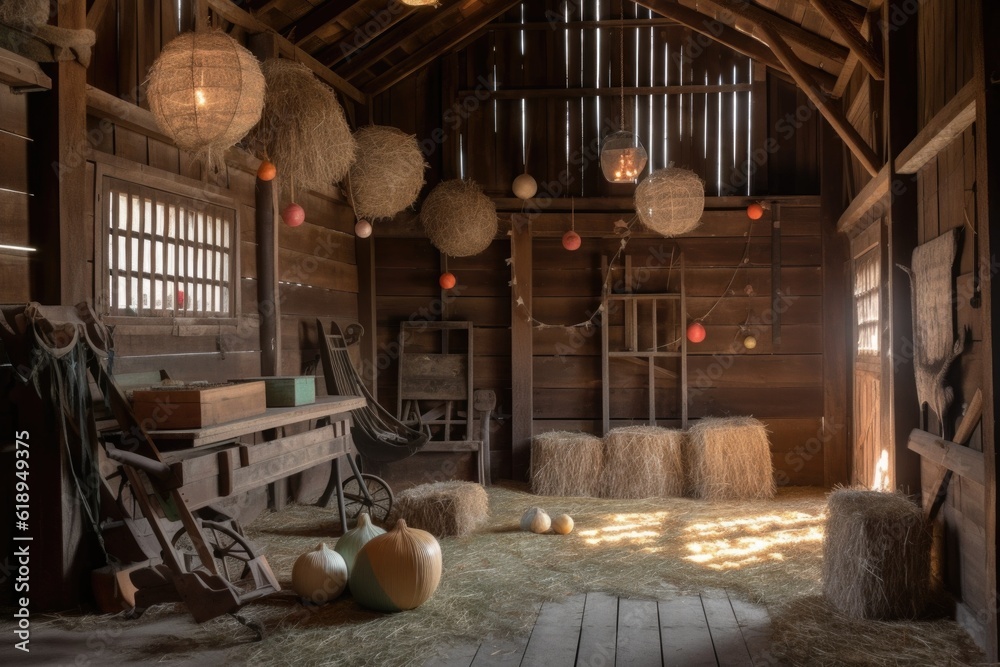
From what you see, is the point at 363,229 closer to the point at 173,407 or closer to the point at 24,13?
the point at 173,407

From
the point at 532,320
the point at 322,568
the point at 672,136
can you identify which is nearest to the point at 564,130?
the point at 672,136

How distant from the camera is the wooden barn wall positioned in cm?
379

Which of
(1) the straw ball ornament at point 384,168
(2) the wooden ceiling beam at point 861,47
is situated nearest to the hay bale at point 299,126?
(1) the straw ball ornament at point 384,168

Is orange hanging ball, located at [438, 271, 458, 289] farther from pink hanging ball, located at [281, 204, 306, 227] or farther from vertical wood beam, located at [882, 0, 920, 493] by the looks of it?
vertical wood beam, located at [882, 0, 920, 493]

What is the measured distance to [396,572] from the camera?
3.98 meters

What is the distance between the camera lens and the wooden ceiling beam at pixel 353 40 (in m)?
7.00

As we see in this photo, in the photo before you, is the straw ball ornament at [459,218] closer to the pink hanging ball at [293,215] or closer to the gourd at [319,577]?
the pink hanging ball at [293,215]

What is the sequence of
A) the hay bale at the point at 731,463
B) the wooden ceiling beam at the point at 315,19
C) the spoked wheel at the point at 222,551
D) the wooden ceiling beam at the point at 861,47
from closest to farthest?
the spoked wheel at the point at 222,551 < the wooden ceiling beam at the point at 861,47 < the wooden ceiling beam at the point at 315,19 < the hay bale at the point at 731,463

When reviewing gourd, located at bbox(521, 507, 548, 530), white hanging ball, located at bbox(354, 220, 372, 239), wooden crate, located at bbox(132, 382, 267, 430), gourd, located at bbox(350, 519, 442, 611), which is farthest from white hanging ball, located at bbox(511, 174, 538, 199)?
wooden crate, located at bbox(132, 382, 267, 430)

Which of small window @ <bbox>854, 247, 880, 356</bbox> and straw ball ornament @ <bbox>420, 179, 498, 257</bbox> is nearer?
small window @ <bbox>854, 247, 880, 356</bbox>

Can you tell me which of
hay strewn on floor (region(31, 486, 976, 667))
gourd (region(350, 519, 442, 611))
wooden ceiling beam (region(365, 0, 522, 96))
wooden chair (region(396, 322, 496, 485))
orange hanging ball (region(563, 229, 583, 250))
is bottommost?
hay strewn on floor (region(31, 486, 976, 667))

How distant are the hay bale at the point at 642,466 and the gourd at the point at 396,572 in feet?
10.5

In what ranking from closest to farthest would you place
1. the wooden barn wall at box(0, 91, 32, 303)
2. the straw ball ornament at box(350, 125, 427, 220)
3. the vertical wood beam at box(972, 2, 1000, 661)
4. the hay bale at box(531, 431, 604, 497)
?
the vertical wood beam at box(972, 2, 1000, 661) < the wooden barn wall at box(0, 91, 32, 303) < the straw ball ornament at box(350, 125, 427, 220) < the hay bale at box(531, 431, 604, 497)

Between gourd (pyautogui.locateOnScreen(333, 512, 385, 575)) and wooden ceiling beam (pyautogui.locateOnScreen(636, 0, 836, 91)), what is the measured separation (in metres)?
4.74
